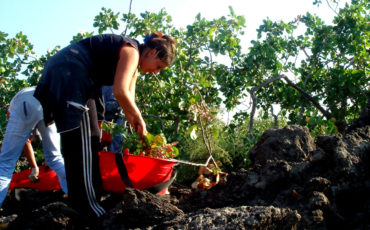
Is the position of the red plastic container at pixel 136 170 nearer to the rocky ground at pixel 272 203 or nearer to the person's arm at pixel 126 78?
the rocky ground at pixel 272 203

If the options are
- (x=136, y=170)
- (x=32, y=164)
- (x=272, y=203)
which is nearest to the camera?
(x=272, y=203)

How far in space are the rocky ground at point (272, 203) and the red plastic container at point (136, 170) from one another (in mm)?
361

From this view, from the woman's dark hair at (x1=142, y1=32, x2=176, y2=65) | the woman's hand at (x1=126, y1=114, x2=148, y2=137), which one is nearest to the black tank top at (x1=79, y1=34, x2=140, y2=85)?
the woman's dark hair at (x1=142, y1=32, x2=176, y2=65)

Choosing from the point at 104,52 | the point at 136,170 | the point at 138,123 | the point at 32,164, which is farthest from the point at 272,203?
the point at 32,164

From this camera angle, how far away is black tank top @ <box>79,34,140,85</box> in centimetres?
237

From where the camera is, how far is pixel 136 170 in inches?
118

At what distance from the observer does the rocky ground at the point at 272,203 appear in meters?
1.77

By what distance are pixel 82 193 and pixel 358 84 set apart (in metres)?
4.51

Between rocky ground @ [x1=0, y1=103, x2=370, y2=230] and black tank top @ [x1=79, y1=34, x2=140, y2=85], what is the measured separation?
2.71ft

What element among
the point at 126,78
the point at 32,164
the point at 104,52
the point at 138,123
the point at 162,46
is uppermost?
the point at 162,46

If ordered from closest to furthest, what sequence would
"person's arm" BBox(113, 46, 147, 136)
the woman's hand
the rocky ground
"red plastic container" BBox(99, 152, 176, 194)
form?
the rocky ground
"person's arm" BBox(113, 46, 147, 136)
the woman's hand
"red plastic container" BBox(99, 152, 176, 194)

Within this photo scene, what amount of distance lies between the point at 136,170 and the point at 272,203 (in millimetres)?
1273

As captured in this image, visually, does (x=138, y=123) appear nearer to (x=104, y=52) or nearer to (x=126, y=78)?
(x=126, y=78)

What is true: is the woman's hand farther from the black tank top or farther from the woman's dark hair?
the woman's dark hair
